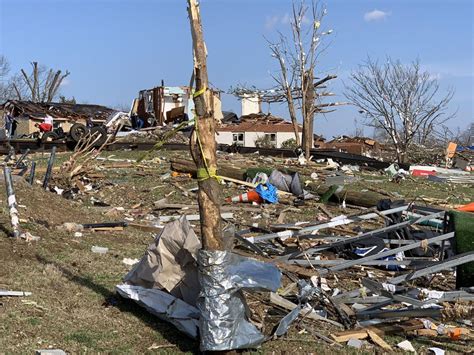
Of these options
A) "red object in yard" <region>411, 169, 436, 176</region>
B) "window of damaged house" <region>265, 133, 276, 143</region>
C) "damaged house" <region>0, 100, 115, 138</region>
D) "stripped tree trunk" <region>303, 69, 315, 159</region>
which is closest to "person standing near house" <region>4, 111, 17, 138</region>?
"damaged house" <region>0, 100, 115, 138</region>

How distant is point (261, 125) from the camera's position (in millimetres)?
43875

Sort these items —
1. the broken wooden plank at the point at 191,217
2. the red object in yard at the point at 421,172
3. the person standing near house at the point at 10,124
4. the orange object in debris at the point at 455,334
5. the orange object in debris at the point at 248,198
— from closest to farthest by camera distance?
the orange object in debris at the point at 455,334 < the broken wooden plank at the point at 191,217 < the orange object in debris at the point at 248,198 < the red object in yard at the point at 421,172 < the person standing near house at the point at 10,124

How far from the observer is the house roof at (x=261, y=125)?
141 feet

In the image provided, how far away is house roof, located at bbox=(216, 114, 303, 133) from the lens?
43.0 metres

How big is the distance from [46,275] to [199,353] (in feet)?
7.80

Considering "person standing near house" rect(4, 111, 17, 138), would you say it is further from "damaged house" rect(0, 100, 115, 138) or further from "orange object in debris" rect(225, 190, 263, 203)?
"orange object in debris" rect(225, 190, 263, 203)

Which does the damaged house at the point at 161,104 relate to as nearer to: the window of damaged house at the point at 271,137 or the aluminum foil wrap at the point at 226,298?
the window of damaged house at the point at 271,137

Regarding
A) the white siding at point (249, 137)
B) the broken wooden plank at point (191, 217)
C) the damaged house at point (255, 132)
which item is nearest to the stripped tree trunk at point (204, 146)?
the broken wooden plank at point (191, 217)

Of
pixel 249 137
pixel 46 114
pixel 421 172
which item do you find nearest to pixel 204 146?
pixel 421 172

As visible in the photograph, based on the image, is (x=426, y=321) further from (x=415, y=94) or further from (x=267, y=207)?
(x=415, y=94)

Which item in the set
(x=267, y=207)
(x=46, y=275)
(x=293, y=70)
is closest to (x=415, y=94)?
(x=293, y=70)

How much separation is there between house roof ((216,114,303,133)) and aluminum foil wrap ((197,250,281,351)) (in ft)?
122

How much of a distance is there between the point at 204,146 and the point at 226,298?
1201 mm

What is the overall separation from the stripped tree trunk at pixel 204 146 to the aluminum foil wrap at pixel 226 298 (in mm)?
161
